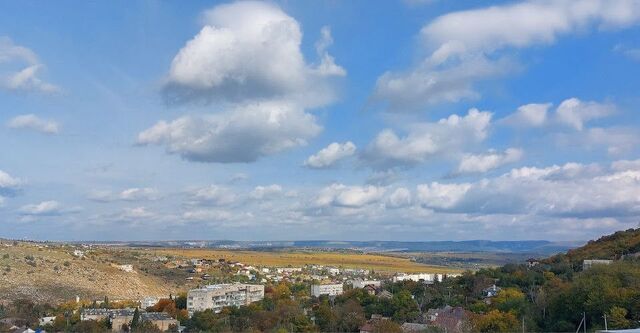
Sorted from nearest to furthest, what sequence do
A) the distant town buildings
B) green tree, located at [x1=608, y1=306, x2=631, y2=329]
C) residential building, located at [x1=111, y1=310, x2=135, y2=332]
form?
green tree, located at [x1=608, y1=306, x2=631, y2=329]
residential building, located at [x1=111, y1=310, x2=135, y2=332]
the distant town buildings

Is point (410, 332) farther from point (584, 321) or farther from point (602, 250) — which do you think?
point (602, 250)

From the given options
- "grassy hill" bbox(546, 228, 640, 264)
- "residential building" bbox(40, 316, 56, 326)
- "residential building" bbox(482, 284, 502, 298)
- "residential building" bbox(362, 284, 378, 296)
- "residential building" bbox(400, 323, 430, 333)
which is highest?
"grassy hill" bbox(546, 228, 640, 264)

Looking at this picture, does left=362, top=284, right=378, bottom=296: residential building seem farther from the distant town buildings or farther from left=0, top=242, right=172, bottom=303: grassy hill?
left=0, top=242, right=172, bottom=303: grassy hill

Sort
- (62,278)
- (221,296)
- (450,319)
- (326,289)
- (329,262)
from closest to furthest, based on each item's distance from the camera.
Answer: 1. (450,319)
2. (221,296)
3. (62,278)
4. (326,289)
5. (329,262)

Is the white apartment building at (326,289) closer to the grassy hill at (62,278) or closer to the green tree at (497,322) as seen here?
the grassy hill at (62,278)

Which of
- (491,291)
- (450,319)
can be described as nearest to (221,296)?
(491,291)

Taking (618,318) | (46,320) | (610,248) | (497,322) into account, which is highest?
(610,248)

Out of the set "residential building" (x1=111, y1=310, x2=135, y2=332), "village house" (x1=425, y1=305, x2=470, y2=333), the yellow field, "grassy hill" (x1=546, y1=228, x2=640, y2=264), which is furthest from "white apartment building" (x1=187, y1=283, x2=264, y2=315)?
the yellow field

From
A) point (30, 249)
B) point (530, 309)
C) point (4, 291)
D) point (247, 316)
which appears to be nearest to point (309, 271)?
point (30, 249)

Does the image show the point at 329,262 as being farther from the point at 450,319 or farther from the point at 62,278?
the point at 450,319
